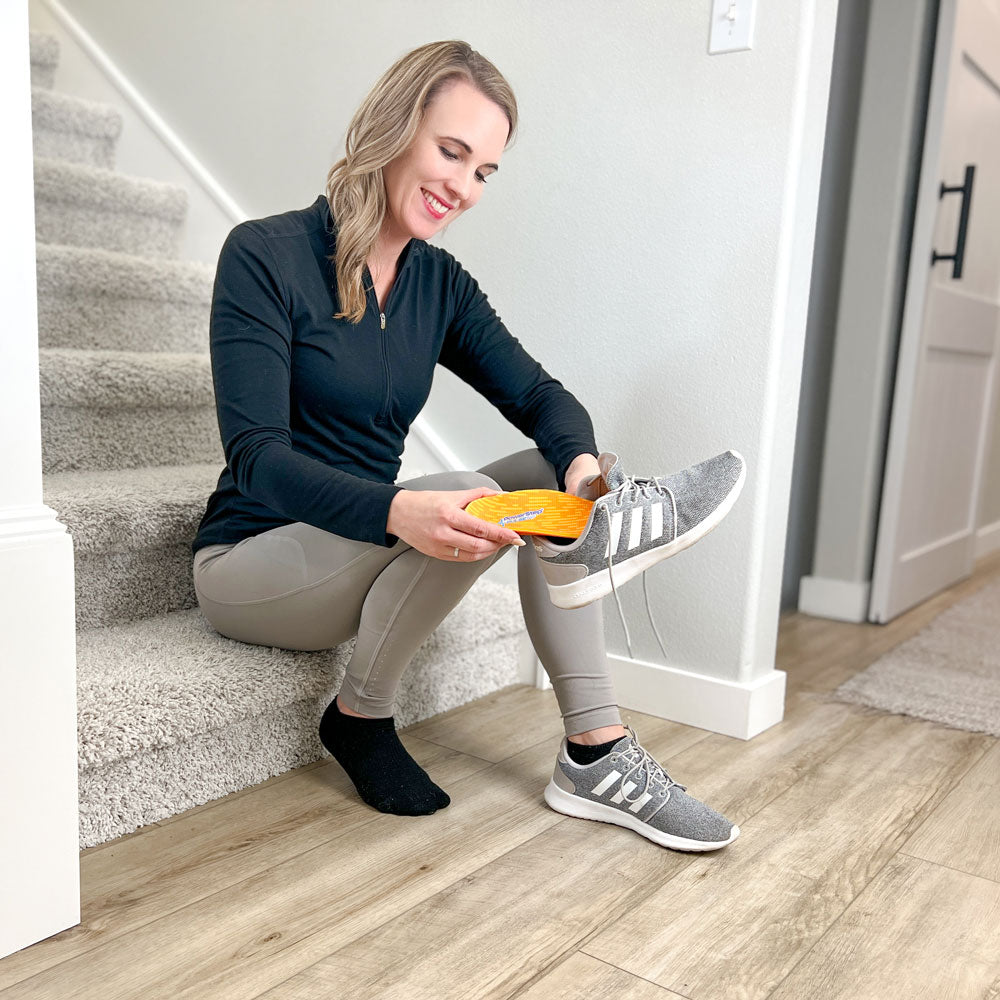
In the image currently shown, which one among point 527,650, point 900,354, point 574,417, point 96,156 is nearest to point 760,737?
point 527,650

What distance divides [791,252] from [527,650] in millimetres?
846

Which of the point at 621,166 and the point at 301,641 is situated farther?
the point at 621,166

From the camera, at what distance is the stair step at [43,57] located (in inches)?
94.7

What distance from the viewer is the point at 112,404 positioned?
1701 mm

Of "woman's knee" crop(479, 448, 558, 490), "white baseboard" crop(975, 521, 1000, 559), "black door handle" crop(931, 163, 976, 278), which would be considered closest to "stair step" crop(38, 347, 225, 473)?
"woman's knee" crop(479, 448, 558, 490)

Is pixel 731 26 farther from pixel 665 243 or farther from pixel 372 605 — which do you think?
pixel 372 605

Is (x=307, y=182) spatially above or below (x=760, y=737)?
above

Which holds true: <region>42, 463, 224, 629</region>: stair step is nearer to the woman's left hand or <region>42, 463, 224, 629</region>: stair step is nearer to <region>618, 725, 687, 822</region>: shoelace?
the woman's left hand

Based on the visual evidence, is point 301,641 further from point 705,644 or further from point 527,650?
point 705,644

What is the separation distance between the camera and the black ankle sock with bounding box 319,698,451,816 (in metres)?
1.31

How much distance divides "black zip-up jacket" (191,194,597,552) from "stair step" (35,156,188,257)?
3.19 ft

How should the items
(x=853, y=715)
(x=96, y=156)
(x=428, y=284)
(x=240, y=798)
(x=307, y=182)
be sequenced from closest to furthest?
(x=240, y=798)
(x=428, y=284)
(x=853, y=715)
(x=307, y=182)
(x=96, y=156)

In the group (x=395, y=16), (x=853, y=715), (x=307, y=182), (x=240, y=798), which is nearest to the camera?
(x=240, y=798)

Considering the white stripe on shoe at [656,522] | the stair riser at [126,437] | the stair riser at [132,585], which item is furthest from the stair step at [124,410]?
the white stripe on shoe at [656,522]
